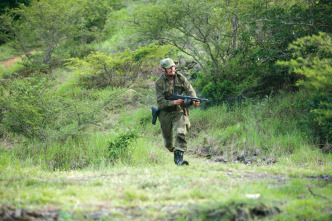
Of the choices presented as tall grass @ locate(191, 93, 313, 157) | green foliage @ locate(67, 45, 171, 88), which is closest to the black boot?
tall grass @ locate(191, 93, 313, 157)

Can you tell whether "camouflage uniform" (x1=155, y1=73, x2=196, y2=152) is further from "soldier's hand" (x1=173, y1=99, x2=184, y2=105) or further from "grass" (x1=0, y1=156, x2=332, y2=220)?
"grass" (x1=0, y1=156, x2=332, y2=220)

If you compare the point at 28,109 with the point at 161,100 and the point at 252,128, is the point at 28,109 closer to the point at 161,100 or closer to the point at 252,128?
the point at 161,100

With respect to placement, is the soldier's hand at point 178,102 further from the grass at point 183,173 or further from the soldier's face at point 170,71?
the grass at point 183,173

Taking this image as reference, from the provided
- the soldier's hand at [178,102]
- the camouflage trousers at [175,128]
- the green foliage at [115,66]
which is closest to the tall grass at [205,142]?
the camouflage trousers at [175,128]

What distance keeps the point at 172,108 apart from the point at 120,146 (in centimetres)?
203

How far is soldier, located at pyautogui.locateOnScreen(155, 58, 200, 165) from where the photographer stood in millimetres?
6805

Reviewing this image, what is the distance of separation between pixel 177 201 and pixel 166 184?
722 mm

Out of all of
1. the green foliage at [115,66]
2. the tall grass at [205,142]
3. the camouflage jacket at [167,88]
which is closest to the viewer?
the camouflage jacket at [167,88]

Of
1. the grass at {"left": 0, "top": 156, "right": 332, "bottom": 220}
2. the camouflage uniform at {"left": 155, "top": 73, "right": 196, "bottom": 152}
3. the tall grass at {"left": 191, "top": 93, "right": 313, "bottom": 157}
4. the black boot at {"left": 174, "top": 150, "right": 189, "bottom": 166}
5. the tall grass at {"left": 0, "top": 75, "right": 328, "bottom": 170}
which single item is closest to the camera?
the grass at {"left": 0, "top": 156, "right": 332, "bottom": 220}

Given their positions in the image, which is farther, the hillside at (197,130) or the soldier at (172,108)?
the soldier at (172,108)

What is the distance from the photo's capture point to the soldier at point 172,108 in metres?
6.80

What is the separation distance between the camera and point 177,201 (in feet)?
13.4

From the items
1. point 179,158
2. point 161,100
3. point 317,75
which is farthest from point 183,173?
point 317,75

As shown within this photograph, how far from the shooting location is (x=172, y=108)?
709cm
